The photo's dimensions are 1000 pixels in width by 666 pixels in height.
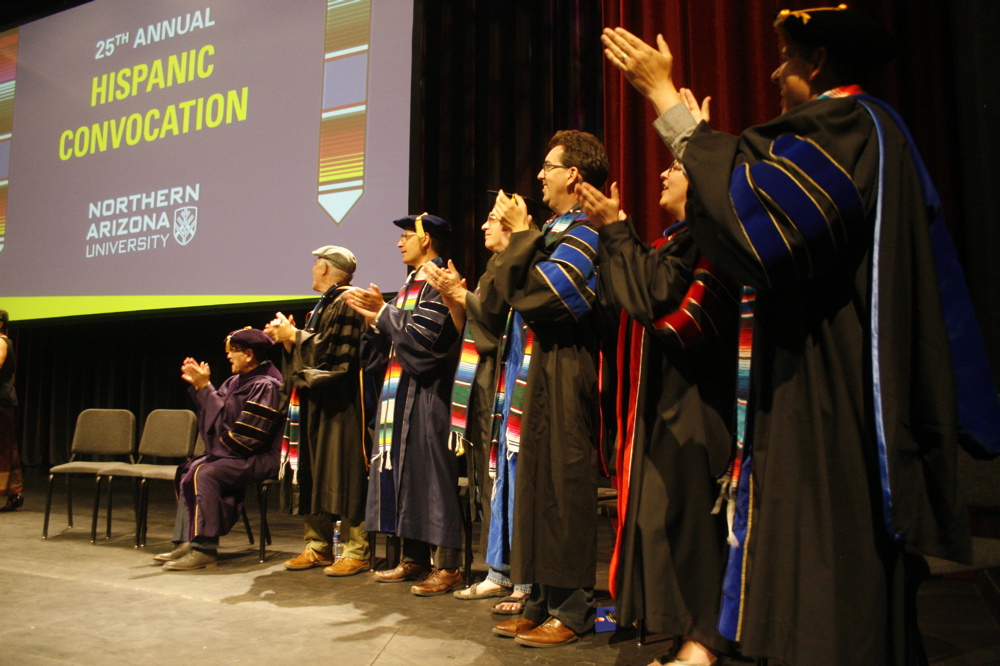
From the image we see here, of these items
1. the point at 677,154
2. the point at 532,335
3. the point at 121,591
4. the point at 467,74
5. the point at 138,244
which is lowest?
the point at 121,591

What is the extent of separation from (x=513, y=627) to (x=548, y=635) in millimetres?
167

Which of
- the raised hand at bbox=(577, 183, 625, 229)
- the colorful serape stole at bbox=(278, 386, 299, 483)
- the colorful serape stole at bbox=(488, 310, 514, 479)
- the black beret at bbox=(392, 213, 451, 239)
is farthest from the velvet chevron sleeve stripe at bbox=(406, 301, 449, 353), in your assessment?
the raised hand at bbox=(577, 183, 625, 229)

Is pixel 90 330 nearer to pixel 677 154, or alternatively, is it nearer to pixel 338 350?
pixel 338 350

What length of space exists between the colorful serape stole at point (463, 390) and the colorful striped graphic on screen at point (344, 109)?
2.49m

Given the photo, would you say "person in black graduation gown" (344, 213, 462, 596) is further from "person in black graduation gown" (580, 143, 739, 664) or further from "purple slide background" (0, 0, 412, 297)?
"purple slide background" (0, 0, 412, 297)

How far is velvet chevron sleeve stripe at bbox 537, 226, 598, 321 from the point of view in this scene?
2.38 meters

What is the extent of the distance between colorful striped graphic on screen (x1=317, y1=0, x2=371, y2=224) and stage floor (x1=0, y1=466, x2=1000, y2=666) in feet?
8.23

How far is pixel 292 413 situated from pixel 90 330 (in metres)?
5.78

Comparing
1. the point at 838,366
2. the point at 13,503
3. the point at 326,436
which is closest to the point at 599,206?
the point at 838,366

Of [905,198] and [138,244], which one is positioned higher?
[138,244]

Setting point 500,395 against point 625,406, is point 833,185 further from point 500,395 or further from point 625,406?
point 500,395

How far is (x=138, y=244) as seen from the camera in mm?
5992

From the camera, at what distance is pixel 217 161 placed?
574cm

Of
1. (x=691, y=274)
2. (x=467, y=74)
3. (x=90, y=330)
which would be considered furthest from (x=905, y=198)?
(x=90, y=330)
